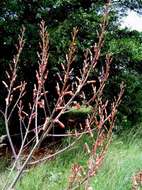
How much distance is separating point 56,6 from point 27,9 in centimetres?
52

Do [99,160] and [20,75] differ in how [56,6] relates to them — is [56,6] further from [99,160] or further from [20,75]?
[99,160]

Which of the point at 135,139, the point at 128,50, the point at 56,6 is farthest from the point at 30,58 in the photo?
the point at 135,139

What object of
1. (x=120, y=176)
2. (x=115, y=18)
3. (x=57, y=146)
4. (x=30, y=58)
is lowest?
(x=57, y=146)

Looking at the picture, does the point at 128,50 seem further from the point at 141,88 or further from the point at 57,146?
the point at 57,146

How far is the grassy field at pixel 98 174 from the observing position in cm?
556

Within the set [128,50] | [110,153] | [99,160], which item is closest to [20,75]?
[128,50]

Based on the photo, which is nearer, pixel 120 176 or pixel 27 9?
pixel 120 176

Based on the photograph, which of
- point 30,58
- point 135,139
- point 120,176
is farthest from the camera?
point 30,58

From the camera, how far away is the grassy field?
219 inches

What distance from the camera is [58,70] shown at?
9.31 meters

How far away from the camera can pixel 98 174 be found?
19.5 ft

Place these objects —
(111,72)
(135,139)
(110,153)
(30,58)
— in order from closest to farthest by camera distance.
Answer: (110,153) < (135,139) < (30,58) < (111,72)

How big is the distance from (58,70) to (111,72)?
106 centimetres

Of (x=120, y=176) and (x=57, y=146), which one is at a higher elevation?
(x=120, y=176)
